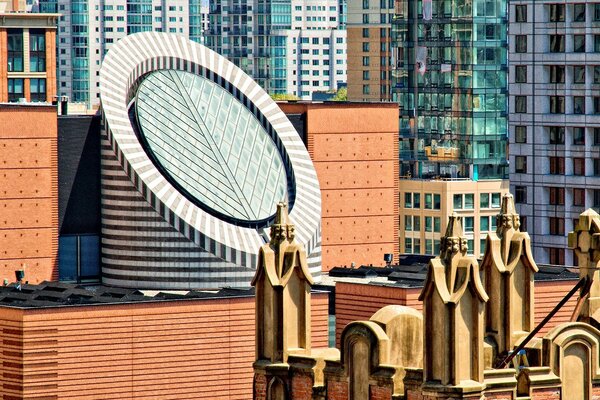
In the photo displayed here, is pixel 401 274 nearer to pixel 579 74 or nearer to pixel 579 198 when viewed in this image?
pixel 579 74

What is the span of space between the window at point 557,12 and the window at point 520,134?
8969 mm

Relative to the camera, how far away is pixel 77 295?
108562mm

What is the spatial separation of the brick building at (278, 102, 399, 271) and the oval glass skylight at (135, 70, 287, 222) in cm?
839

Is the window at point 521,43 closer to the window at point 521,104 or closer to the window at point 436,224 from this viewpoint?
the window at point 521,104

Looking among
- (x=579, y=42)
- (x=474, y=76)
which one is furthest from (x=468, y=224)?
(x=579, y=42)

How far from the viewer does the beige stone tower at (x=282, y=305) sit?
55.8m

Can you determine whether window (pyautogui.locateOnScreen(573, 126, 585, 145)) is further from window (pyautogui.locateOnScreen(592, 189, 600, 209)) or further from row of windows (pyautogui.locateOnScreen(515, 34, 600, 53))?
row of windows (pyautogui.locateOnScreen(515, 34, 600, 53))

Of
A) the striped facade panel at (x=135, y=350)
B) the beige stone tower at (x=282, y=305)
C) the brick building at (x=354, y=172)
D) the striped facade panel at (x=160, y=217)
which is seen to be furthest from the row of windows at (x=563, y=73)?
the beige stone tower at (x=282, y=305)

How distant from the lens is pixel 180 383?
10912cm

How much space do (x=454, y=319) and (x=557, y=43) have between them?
115 meters

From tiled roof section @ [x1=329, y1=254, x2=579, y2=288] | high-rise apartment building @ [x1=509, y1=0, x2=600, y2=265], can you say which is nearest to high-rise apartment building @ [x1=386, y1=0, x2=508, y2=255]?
high-rise apartment building @ [x1=509, y1=0, x2=600, y2=265]

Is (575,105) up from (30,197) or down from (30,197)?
up

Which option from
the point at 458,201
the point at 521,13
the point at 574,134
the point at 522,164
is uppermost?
the point at 521,13

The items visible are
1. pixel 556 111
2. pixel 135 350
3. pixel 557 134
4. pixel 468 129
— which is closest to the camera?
pixel 135 350
